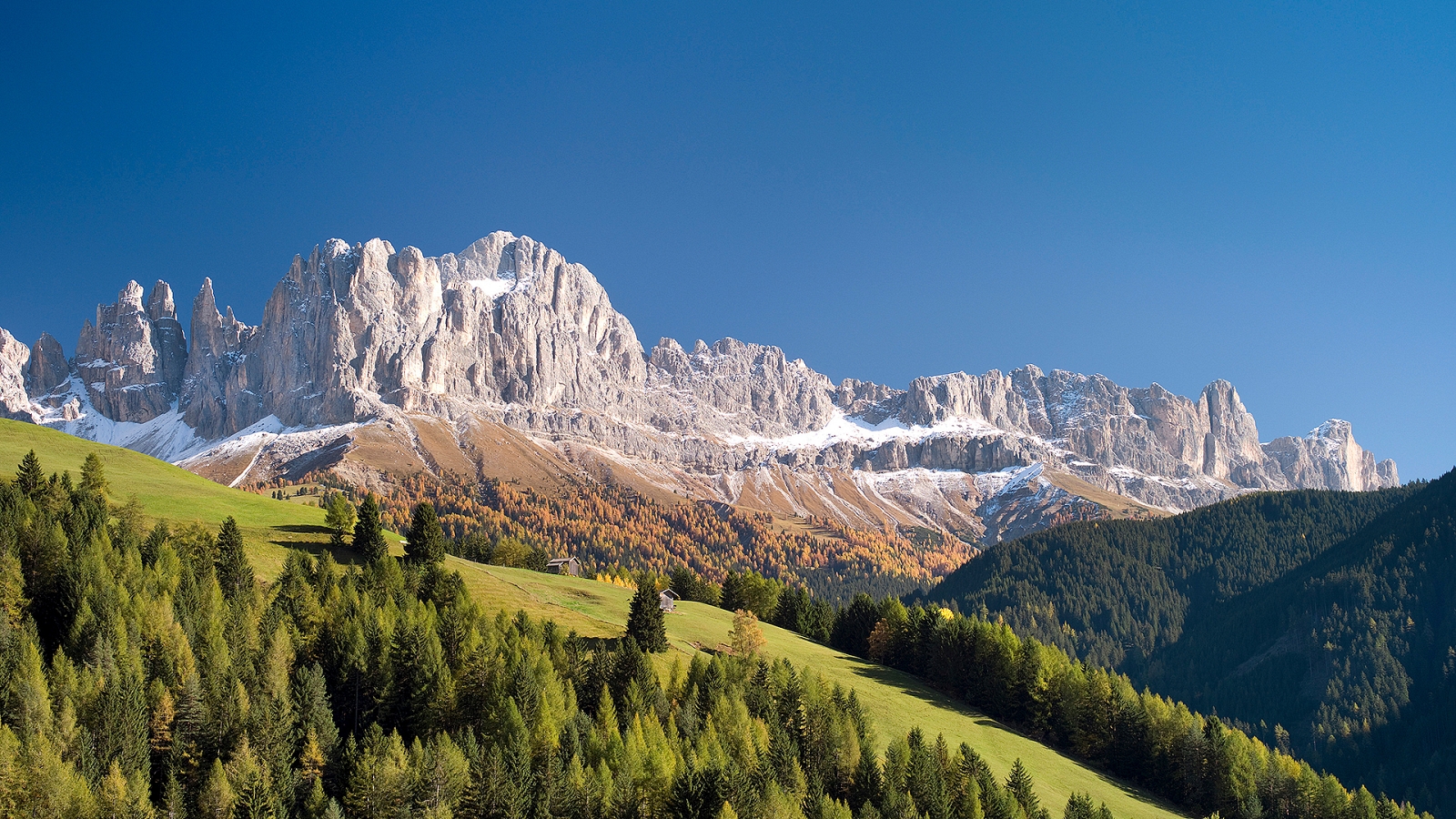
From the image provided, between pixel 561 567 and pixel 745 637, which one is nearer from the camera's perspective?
pixel 745 637

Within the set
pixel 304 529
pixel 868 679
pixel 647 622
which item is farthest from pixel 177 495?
pixel 868 679

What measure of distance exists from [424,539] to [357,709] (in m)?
31.3

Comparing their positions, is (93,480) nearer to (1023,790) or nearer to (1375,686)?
(1023,790)

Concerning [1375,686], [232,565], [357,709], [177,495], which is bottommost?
[1375,686]

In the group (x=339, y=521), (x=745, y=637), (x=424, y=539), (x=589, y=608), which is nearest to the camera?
(x=745, y=637)

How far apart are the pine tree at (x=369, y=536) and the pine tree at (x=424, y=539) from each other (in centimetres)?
253

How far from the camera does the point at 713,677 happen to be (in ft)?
231

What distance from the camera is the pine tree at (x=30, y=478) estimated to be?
2943 inches

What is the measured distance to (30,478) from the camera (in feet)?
251

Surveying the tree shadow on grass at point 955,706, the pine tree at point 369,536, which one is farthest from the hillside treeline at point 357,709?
the tree shadow on grass at point 955,706

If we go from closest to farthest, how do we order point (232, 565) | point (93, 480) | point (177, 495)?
1. point (232, 565)
2. point (93, 480)
3. point (177, 495)

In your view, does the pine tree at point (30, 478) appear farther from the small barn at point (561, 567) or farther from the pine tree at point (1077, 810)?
the pine tree at point (1077, 810)

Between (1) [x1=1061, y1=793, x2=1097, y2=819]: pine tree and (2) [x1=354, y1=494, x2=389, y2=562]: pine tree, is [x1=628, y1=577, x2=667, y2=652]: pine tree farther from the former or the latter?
(1) [x1=1061, y1=793, x2=1097, y2=819]: pine tree

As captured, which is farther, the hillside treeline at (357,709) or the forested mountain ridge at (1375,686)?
the forested mountain ridge at (1375,686)
